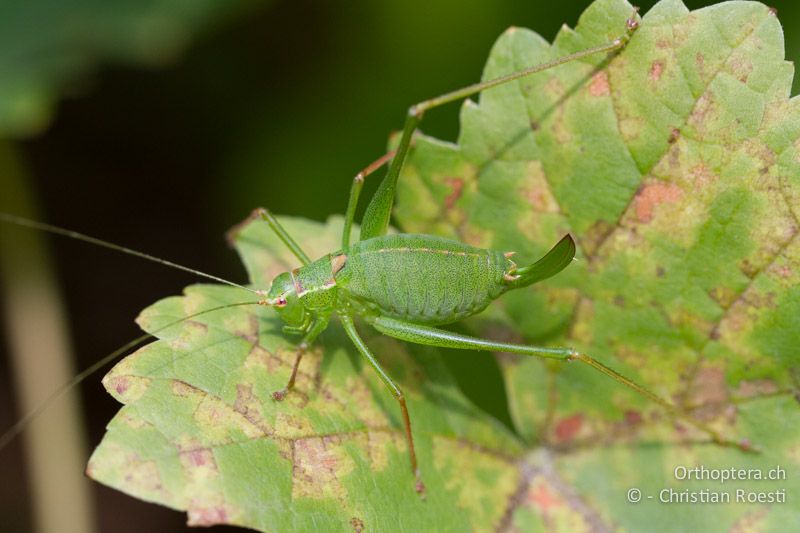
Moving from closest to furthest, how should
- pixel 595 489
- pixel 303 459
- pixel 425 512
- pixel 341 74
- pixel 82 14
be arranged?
1. pixel 303 459
2. pixel 425 512
3. pixel 595 489
4. pixel 82 14
5. pixel 341 74

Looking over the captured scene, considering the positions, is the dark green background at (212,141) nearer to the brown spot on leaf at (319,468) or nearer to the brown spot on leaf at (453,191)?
the brown spot on leaf at (453,191)

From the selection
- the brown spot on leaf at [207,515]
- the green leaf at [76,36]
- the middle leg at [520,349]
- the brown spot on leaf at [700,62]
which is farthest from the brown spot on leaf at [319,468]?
the green leaf at [76,36]

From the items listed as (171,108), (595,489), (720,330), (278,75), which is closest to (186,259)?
(171,108)

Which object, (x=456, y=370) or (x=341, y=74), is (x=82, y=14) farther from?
(x=456, y=370)

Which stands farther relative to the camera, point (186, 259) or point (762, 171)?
point (186, 259)

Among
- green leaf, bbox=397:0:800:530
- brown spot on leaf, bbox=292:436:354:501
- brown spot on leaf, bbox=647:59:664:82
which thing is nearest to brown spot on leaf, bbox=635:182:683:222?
green leaf, bbox=397:0:800:530

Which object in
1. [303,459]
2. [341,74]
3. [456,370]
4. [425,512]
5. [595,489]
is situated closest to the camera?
[303,459]

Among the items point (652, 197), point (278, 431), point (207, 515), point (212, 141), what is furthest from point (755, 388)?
point (212, 141)
